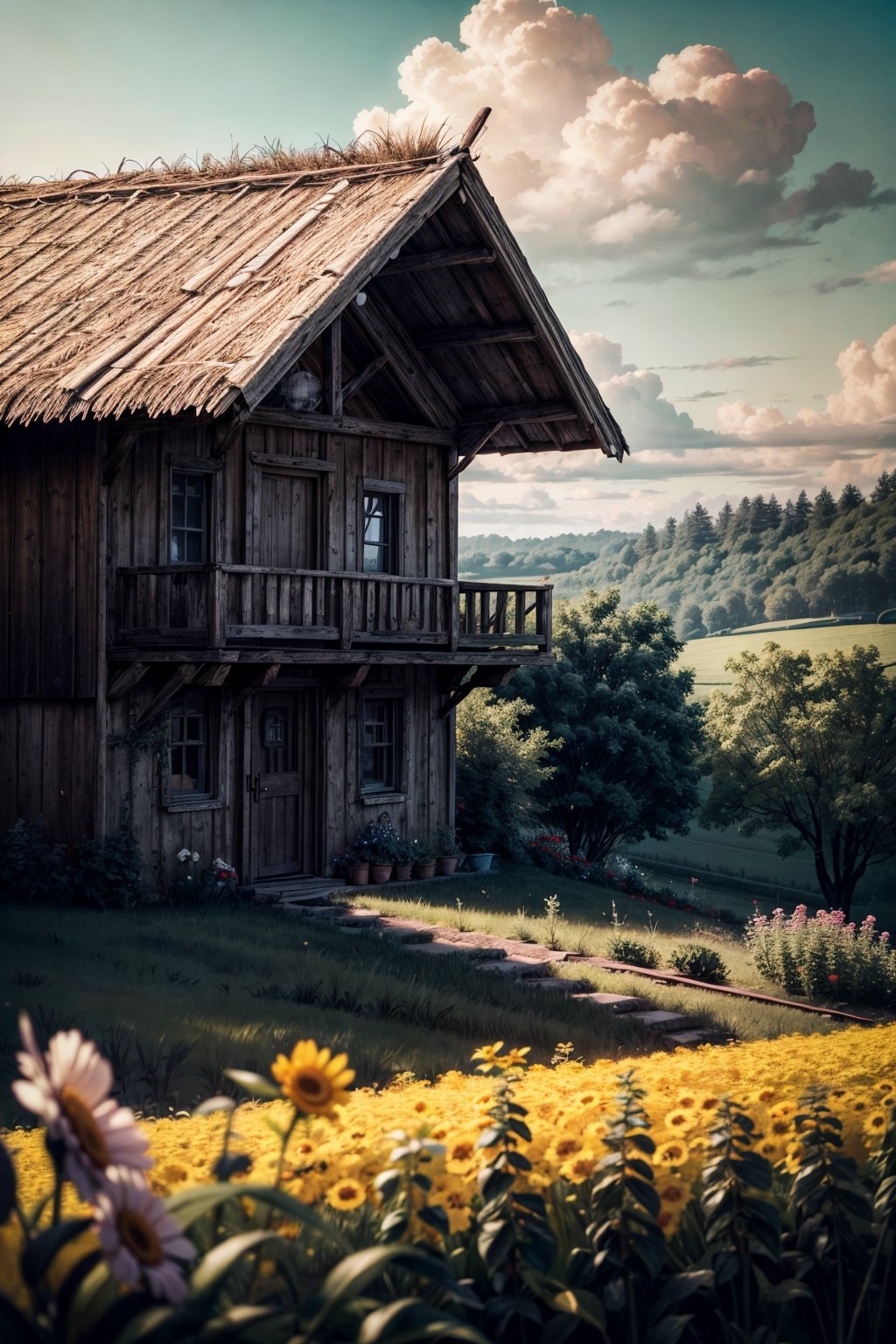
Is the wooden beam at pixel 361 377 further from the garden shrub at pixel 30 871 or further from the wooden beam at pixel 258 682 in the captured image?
the garden shrub at pixel 30 871

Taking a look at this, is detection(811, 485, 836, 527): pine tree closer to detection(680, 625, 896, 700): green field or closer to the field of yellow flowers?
detection(680, 625, 896, 700): green field

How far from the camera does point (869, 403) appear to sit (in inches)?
1521

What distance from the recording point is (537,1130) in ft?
15.5

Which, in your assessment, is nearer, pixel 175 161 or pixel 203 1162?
pixel 203 1162

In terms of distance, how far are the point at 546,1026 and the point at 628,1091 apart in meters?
6.52

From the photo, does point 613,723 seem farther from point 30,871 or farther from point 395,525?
point 30,871

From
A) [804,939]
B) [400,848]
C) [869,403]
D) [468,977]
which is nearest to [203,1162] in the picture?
[468,977]

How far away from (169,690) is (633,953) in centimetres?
612

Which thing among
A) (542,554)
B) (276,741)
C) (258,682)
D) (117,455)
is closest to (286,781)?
(276,741)

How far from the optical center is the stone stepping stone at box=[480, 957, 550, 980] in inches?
508

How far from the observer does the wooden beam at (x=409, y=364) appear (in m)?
19.0

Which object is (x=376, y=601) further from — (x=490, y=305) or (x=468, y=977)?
(x=468, y=977)

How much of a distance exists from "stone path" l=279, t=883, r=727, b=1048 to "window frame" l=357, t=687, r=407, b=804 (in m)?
2.81

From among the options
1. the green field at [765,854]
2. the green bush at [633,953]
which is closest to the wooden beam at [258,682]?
the green bush at [633,953]
